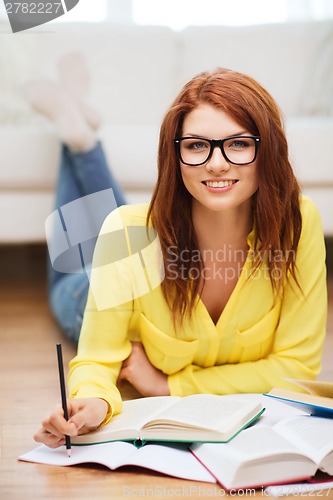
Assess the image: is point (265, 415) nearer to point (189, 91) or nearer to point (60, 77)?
point (189, 91)

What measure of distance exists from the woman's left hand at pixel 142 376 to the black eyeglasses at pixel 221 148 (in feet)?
1.23

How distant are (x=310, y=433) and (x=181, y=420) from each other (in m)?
0.19

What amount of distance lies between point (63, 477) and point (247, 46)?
2.23m

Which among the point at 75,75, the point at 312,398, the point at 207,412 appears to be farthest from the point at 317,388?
the point at 75,75

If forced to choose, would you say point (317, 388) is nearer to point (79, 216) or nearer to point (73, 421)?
point (73, 421)

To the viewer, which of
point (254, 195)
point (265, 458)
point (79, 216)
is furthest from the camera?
point (79, 216)

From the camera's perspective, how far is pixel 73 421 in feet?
3.69

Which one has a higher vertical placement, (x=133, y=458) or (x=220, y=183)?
(x=220, y=183)

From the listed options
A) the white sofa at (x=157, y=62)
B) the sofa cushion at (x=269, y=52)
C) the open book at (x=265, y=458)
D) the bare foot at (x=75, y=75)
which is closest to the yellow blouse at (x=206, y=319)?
the open book at (x=265, y=458)

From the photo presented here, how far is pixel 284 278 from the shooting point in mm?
1387

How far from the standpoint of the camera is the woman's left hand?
138 cm

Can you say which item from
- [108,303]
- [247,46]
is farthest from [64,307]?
[247,46]

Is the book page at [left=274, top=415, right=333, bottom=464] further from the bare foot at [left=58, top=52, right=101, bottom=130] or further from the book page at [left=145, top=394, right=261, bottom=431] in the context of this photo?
the bare foot at [left=58, top=52, right=101, bottom=130]

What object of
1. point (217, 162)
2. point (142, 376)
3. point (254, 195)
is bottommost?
point (142, 376)
